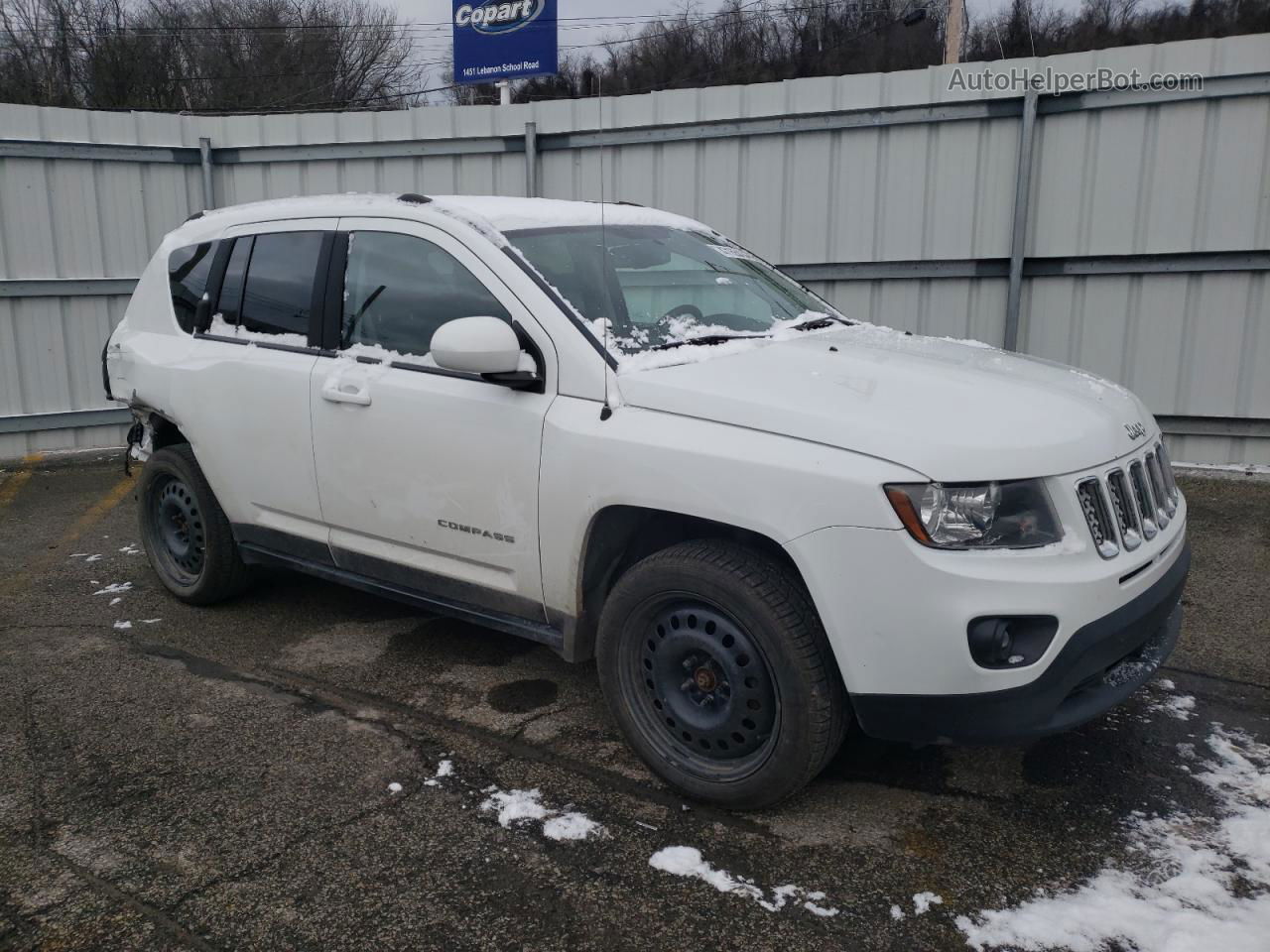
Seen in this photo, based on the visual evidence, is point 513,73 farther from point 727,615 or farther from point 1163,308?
point 727,615

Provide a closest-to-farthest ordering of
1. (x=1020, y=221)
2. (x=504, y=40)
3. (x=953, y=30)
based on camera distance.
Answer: (x=1020, y=221), (x=504, y=40), (x=953, y=30)

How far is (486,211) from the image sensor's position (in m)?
3.80

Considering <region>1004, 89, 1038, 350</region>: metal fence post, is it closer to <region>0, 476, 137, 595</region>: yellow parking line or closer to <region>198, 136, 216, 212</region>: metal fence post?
<region>0, 476, 137, 595</region>: yellow parking line

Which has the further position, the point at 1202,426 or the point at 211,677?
the point at 1202,426

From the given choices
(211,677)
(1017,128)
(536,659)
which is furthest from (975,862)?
(1017,128)

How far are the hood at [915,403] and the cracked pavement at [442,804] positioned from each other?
3.55 feet

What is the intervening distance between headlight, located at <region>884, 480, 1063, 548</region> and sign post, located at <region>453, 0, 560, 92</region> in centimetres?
1032

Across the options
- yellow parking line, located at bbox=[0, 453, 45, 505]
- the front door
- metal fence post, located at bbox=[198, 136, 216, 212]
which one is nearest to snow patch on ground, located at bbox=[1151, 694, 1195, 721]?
the front door

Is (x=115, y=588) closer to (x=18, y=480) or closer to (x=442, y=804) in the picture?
(x=442, y=804)

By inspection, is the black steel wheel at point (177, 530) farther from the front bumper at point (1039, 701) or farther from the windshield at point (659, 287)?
the front bumper at point (1039, 701)

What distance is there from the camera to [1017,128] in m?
7.32

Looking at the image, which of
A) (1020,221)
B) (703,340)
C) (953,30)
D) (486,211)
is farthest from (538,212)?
(953,30)

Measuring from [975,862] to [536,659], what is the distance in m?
2.03

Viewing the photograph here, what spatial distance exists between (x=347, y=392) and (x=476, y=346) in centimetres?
87
